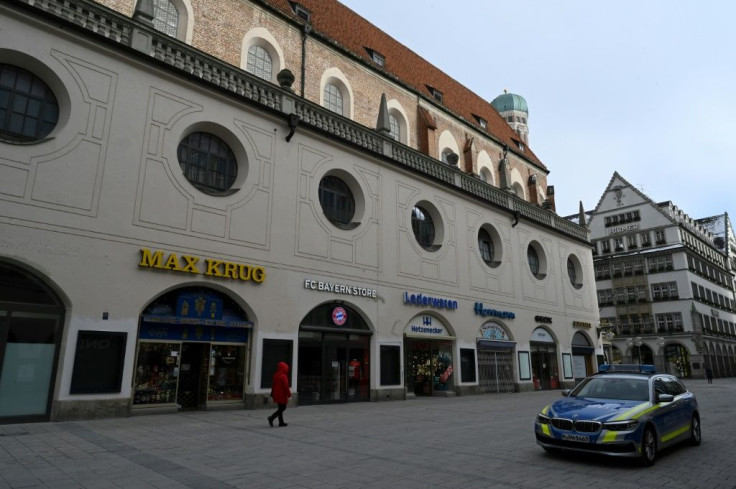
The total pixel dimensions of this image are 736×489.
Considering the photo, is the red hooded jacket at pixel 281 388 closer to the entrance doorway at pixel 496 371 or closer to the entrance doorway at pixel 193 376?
the entrance doorway at pixel 193 376

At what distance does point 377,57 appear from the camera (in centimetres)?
2756

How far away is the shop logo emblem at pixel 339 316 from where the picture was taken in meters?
18.2

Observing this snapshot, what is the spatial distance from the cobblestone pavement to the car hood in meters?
0.74

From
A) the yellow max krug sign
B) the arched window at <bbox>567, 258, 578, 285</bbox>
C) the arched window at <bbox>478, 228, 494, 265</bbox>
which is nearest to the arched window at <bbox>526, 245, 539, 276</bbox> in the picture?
the arched window at <bbox>478, 228, 494, 265</bbox>

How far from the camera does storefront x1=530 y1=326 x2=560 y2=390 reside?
28.3 m

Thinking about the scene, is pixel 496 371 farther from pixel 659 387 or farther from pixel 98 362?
pixel 98 362

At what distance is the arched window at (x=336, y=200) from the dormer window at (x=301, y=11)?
30.0ft

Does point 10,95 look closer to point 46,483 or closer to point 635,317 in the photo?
point 46,483

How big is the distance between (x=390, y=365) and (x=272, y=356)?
575cm

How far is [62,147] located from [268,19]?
38.2 ft

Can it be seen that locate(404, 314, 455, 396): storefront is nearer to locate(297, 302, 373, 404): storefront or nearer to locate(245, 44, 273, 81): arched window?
locate(297, 302, 373, 404): storefront

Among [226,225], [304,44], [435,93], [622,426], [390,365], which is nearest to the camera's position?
[622,426]

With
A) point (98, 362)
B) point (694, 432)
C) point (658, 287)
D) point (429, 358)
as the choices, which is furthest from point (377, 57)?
point (658, 287)

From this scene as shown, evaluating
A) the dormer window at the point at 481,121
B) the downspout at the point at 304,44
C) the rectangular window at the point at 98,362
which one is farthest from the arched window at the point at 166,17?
the dormer window at the point at 481,121
